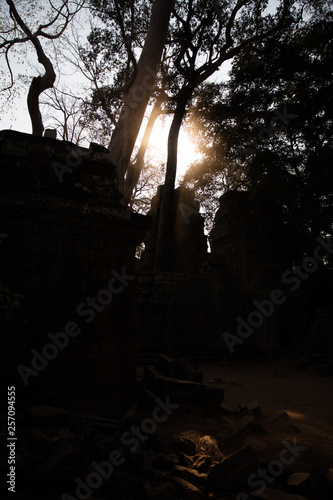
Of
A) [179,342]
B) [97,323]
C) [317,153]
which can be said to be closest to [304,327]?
[179,342]

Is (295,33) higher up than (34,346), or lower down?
higher up

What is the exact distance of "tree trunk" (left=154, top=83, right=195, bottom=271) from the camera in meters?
15.8

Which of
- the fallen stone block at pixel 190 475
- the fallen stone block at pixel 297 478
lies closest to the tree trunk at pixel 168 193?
the fallen stone block at pixel 190 475

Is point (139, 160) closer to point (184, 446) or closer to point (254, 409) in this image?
point (254, 409)

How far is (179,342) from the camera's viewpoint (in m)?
11.9

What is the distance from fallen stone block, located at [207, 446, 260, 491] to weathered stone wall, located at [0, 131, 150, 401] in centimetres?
183

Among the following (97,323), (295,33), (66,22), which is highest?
(295,33)

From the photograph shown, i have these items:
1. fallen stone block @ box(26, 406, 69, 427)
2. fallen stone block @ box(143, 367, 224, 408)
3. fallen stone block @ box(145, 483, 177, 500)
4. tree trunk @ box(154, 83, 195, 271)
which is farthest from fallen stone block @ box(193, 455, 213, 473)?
tree trunk @ box(154, 83, 195, 271)

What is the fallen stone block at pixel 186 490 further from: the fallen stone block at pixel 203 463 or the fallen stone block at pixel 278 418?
the fallen stone block at pixel 278 418

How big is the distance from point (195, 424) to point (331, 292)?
11488 millimetres

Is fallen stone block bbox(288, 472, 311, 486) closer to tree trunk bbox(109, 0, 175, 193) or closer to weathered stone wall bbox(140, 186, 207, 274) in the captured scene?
tree trunk bbox(109, 0, 175, 193)

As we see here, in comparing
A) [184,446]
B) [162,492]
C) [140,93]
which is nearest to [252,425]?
[184,446]

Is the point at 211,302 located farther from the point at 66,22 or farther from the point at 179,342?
the point at 66,22

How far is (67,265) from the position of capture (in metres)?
4.27
